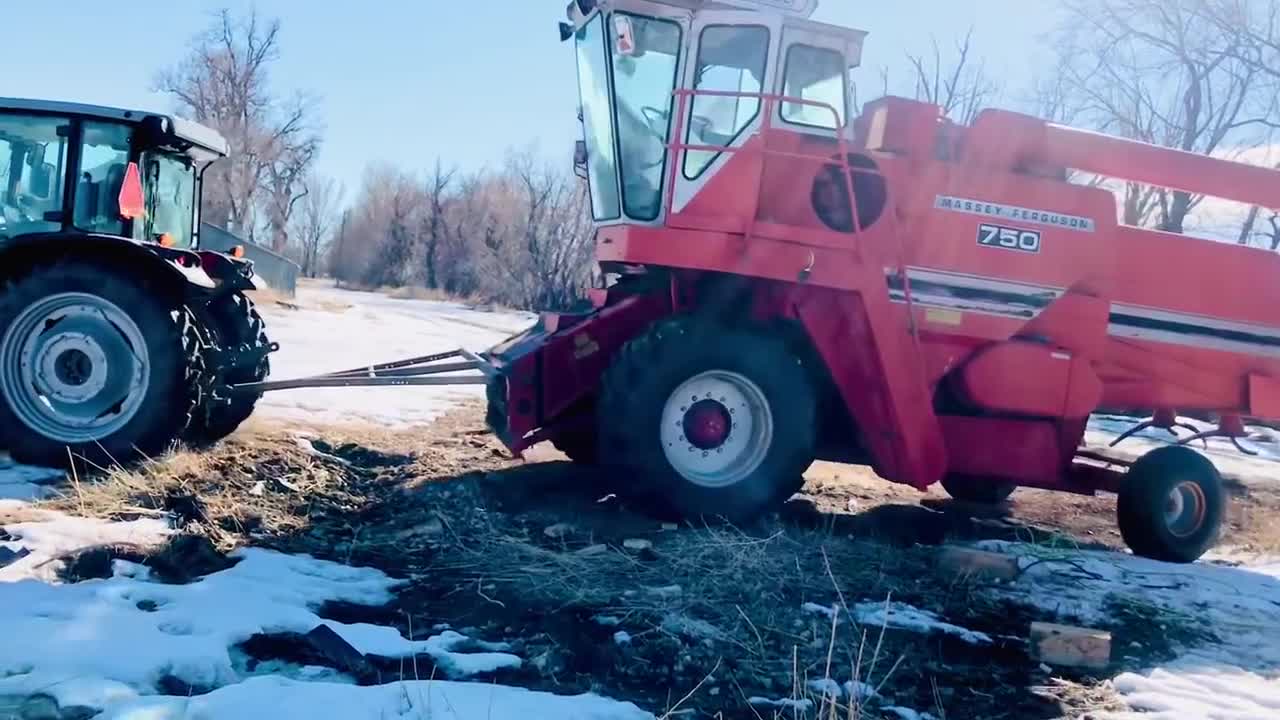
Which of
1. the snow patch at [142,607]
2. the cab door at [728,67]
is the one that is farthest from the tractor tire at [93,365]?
the cab door at [728,67]

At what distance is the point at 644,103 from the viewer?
6684mm

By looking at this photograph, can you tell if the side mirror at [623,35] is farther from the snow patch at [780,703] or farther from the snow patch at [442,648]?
the snow patch at [780,703]

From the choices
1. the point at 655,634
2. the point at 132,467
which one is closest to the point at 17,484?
the point at 132,467

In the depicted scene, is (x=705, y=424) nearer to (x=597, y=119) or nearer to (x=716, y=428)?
(x=716, y=428)

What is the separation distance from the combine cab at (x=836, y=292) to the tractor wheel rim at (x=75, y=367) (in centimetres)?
232

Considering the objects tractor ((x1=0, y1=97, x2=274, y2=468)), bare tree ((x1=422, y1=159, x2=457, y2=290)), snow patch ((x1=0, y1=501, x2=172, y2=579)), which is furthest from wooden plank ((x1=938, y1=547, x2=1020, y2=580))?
bare tree ((x1=422, y1=159, x2=457, y2=290))

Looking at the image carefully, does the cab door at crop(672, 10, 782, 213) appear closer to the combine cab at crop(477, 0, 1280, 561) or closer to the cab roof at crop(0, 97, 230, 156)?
the combine cab at crop(477, 0, 1280, 561)

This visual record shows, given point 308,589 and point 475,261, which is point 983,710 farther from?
point 475,261

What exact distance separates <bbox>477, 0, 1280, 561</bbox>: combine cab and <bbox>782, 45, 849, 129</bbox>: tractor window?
0.01 meters

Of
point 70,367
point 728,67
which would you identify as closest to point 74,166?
point 70,367

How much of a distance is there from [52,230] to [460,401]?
5.43m

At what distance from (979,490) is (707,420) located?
3235 mm

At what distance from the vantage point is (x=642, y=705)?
3.73 m

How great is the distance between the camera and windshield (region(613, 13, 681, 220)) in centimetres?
650
